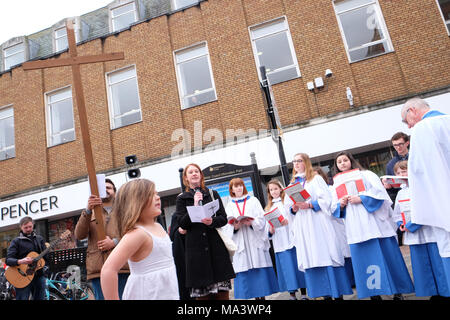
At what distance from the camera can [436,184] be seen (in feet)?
9.45

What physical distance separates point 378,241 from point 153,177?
822cm

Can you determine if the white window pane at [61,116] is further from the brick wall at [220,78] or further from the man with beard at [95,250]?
the man with beard at [95,250]

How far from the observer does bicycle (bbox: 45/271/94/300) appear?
741 cm

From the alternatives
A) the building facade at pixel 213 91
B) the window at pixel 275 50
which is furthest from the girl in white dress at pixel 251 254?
the window at pixel 275 50

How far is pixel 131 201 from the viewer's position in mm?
2098

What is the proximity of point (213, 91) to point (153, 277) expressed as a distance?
9812 mm

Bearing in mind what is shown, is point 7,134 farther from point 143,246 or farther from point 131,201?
point 143,246

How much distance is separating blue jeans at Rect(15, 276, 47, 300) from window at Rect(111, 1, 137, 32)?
33.7ft

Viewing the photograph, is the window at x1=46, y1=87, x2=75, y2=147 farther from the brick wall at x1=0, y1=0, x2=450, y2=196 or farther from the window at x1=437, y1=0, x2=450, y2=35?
the window at x1=437, y1=0, x2=450, y2=35

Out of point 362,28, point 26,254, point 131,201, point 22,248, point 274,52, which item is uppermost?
point 274,52

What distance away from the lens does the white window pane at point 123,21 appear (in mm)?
13195

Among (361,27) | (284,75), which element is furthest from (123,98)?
(361,27)

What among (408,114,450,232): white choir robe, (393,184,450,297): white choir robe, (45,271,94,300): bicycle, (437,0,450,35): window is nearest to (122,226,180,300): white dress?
(408,114,450,232): white choir robe

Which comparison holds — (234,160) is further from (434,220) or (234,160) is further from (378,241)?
(434,220)
